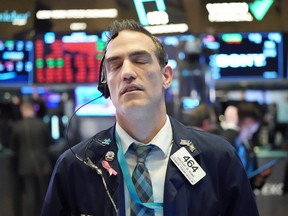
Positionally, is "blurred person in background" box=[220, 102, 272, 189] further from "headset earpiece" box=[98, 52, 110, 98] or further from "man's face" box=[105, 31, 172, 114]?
"man's face" box=[105, 31, 172, 114]

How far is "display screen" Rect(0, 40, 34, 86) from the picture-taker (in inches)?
165

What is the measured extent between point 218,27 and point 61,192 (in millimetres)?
2659

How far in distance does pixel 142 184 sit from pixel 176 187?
4.1 inches

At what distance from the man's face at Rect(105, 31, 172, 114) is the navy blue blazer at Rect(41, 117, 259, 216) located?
0.56 feet

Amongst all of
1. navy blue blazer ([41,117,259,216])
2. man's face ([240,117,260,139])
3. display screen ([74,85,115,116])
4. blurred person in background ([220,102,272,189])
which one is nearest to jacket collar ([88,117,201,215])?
navy blue blazer ([41,117,259,216])

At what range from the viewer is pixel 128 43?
5.10ft

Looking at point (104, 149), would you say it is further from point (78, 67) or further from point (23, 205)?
point (23, 205)

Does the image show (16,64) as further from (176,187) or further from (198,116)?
(176,187)

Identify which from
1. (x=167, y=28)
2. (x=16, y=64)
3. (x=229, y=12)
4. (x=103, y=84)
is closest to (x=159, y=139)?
(x=103, y=84)

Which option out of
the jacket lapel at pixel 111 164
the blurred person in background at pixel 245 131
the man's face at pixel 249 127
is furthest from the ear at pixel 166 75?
the man's face at pixel 249 127

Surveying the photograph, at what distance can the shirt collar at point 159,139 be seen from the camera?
5.15ft

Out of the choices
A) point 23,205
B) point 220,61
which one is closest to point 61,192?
point 220,61

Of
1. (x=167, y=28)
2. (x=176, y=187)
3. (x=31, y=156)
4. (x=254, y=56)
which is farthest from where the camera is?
(x=31, y=156)

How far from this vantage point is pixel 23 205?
552cm
